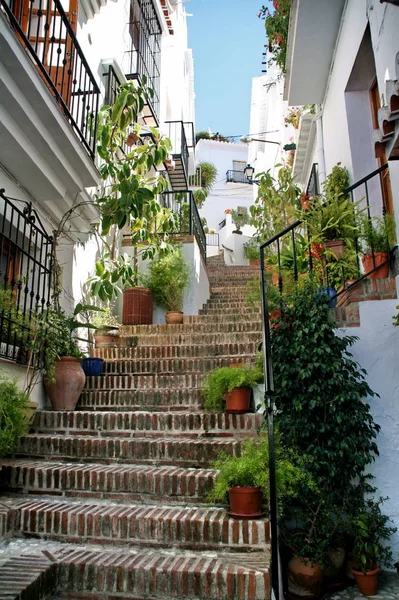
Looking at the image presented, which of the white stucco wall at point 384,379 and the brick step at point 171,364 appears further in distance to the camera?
the brick step at point 171,364

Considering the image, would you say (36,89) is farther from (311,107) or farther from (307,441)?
(311,107)

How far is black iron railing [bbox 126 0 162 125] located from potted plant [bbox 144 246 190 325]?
3.26 m

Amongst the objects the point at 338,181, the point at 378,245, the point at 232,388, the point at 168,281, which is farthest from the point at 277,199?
the point at 232,388

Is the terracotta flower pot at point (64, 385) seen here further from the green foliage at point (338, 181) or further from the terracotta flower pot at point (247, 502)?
the green foliage at point (338, 181)

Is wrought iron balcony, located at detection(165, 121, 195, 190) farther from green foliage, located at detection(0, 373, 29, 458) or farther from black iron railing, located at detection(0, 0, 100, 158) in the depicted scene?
green foliage, located at detection(0, 373, 29, 458)

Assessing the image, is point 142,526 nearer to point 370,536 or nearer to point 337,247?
point 370,536

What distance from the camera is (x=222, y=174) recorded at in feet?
92.6

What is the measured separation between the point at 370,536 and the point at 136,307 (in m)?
5.52

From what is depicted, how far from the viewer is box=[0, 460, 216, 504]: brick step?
155 inches

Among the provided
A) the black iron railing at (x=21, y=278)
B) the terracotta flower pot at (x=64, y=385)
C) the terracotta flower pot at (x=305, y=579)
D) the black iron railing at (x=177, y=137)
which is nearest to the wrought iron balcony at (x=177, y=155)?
the black iron railing at (x=177, y=137)

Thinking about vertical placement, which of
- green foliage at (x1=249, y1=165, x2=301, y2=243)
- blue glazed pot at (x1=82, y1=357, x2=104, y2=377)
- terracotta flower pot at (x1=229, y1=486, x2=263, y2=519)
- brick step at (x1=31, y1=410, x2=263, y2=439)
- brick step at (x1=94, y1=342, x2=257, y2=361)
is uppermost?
green foliage at (x1=249, y1=165, x2=301, y2=243)

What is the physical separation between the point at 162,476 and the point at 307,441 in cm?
116

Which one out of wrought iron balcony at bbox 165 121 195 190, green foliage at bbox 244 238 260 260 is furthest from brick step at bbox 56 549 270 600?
green foliage at bbox 244 238 260 260

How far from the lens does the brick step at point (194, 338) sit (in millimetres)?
6836
